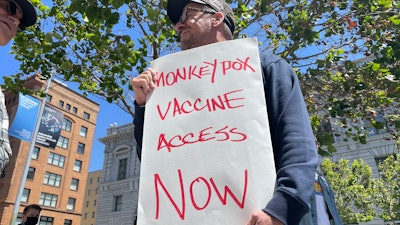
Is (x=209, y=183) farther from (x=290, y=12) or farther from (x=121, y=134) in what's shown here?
(x=121, y=134)

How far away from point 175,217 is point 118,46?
5597 mm

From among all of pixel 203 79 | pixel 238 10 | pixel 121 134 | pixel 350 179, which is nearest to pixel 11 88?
pixel 238 10

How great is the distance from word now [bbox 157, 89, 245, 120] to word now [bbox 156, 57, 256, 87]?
0.12 m

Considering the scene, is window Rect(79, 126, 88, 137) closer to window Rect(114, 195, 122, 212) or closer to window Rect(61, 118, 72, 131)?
window Rect(61, 118, 72, 131)

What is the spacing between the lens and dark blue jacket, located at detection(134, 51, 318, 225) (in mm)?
1239

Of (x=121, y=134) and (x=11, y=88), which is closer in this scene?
(x=11, y=88)

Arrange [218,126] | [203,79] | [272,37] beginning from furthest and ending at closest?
[272,37] → [203,79] → [218,126]

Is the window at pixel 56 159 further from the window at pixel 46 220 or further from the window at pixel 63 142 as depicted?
the window at pixel 46 220

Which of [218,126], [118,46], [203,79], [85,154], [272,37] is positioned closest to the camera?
[218,126]

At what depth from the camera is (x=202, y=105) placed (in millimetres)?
1596

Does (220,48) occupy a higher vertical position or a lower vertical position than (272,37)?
lower

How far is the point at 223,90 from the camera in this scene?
160cm

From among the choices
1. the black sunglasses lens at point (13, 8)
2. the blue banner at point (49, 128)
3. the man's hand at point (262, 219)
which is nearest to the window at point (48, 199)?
the blue banner at point (49, 128)

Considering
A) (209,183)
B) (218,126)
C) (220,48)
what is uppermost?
(220,48)
